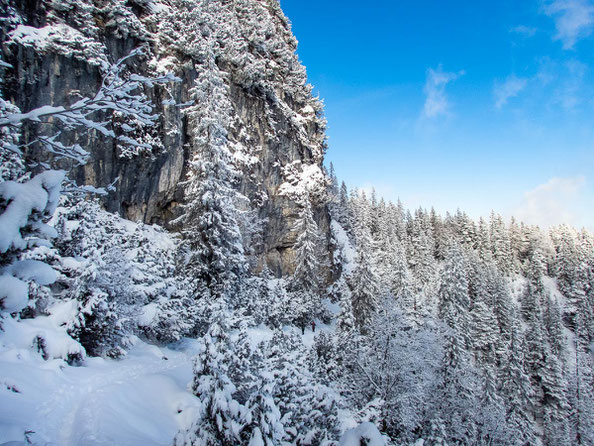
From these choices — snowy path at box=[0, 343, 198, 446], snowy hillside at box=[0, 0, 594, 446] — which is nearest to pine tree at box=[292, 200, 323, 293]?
snowy hillside at box=[0, 0, 594, 446]

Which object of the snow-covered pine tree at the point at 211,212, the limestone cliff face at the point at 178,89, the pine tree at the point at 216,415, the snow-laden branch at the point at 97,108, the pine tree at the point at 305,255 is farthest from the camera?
the pine tree at the point at 305,255

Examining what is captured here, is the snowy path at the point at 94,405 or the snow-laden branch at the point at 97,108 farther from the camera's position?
the snowy path at the point at 94,405

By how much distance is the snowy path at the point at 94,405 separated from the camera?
5.75 meters

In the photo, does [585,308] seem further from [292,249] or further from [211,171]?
[211,171]

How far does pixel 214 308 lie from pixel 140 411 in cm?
319

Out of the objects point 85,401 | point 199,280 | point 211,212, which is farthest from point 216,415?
point 211,212

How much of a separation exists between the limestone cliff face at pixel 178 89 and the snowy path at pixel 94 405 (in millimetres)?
15746

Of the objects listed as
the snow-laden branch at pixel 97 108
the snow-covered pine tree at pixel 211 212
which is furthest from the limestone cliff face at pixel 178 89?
the snow-laden branch at pixel 97 108

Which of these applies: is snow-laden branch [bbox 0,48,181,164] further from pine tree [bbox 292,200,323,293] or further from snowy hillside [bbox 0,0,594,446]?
pine tree [bbox 292,200,323,293]

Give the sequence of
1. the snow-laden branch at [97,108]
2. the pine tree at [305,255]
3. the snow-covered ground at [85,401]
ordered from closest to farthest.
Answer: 1. the snow-laden branch at [97,108]
2. the snow-covered ground at [85,401]
3. the pine tree at [305,255]

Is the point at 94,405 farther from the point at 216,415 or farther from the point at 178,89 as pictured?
the point at 178,89

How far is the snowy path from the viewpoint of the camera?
575 cm

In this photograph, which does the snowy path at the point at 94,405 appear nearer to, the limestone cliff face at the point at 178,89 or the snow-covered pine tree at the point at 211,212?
the snow-covered pine tree at the point at 211,212

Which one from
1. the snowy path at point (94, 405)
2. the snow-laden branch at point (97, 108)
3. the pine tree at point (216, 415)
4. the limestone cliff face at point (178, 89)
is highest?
the limestone cliff face at point (178, 89)
